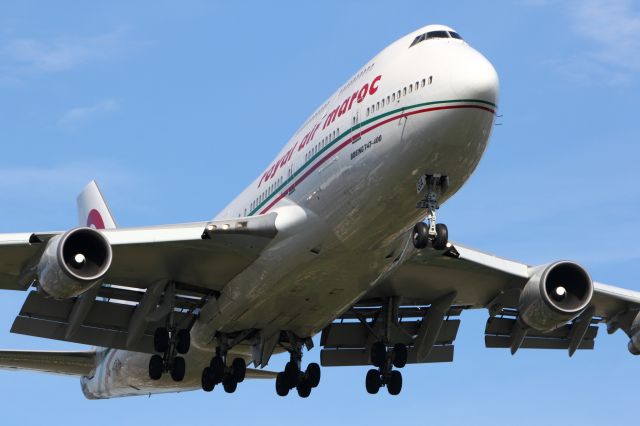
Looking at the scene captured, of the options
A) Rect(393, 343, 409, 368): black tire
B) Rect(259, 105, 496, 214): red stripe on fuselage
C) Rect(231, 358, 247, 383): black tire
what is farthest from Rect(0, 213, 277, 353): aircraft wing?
Rect(393, 343, 409, 368): black tire

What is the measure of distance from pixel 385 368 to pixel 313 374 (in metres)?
2.01

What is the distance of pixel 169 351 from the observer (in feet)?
120

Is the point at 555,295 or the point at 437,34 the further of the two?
the point at 555,295

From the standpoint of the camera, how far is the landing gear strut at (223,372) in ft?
121

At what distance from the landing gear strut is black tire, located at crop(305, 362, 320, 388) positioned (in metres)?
1.77

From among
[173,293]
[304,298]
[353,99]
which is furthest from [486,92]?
[173,293]

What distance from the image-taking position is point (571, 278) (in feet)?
116

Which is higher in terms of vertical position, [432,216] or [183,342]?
[432,216]

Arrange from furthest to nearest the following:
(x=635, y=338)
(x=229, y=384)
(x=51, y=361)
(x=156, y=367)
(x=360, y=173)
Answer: (x=51, y=361), (x=635, y=338), (x=229, y=384), (x=156, y=367), (x=360, y=173)

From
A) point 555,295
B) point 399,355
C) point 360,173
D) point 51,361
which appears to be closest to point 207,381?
point 399,355

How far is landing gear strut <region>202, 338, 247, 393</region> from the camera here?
3694 cm

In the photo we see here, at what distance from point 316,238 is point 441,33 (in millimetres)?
5371

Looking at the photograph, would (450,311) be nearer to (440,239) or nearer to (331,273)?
(331,273)

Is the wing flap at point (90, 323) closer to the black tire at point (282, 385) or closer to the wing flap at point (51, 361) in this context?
the wing flap at point (51, 361)
